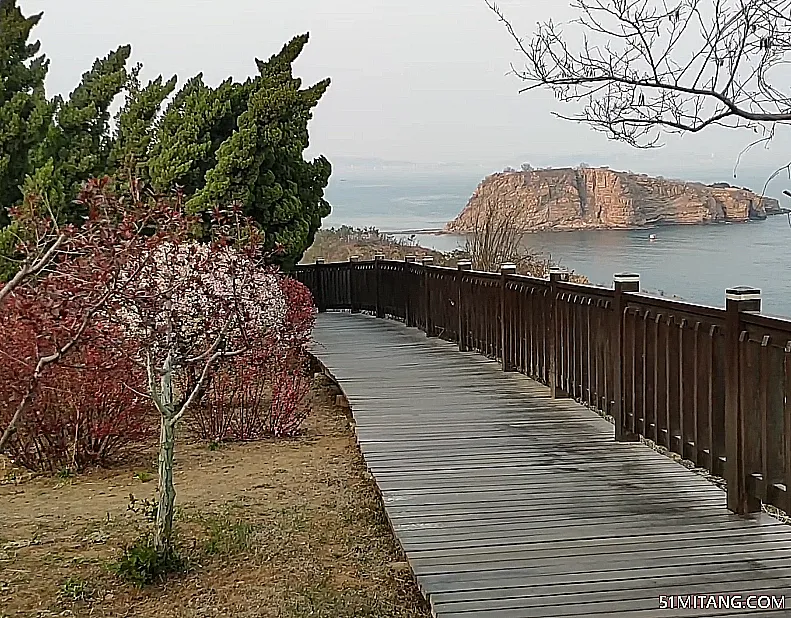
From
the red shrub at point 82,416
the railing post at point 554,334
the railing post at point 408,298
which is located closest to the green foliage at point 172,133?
the railing post at point 408,298

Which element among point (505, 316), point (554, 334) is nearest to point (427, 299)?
point (505, 316)

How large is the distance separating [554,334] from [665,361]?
7.32 feet

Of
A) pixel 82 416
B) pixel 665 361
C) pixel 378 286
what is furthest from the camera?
pixel 378 286

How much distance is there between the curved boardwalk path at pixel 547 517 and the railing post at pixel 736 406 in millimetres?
96

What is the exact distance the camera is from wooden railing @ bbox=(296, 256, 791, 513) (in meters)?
4.00

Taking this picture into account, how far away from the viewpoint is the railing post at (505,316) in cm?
877

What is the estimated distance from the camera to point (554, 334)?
734 centimetres

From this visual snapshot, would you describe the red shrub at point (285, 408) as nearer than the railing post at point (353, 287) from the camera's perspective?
Yes

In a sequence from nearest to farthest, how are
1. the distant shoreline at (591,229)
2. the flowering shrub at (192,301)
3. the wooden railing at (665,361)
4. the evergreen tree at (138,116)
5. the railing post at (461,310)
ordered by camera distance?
the wooden railing at (665,361) < the flowering shrub at (192,301) < the distant shoreline at (591,229) < the railing post at (461,310) < the evergreen tree at (138,116)

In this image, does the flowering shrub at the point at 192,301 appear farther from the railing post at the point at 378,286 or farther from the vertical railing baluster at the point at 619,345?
the railing post at the point at 378,286

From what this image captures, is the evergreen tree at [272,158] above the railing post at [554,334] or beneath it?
above

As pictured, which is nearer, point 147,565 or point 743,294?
point 743,294

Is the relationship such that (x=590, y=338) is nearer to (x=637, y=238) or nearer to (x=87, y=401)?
(x=87, y=401)

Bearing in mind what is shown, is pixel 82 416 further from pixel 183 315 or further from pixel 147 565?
pixel 147 565
